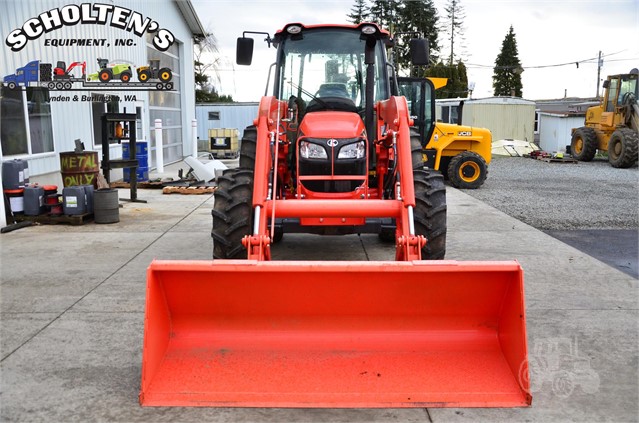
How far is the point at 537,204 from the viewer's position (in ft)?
37.9

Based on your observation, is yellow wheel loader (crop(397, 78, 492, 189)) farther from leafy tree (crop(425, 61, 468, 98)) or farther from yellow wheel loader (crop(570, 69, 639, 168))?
leafy tree (crop(425, 61, 468, 98))

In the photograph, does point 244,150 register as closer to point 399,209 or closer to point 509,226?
point 399,209

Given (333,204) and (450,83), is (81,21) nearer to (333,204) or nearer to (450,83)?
(333,204)

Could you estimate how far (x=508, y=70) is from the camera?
57219 millimetres

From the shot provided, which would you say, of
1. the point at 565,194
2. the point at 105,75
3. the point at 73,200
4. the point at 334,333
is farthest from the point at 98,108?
the point at 334,333

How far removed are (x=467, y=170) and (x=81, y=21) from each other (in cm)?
917

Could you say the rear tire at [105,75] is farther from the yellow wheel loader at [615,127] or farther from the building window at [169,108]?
the yellow wheel loader at [615,127]

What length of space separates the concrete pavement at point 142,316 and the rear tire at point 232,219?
88 cm

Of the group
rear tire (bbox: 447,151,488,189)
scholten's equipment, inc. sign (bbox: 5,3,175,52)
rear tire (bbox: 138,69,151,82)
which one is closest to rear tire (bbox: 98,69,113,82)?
scholten's equipment, inc. sign (bbox: 5,3,175,52)

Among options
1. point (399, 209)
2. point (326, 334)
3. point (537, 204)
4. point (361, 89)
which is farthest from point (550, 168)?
point (326, 334)

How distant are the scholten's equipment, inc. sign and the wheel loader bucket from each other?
296 inches

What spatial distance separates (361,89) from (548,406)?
379 cm

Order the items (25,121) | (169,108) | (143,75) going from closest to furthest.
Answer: (25,121), (143,75), (169,108)

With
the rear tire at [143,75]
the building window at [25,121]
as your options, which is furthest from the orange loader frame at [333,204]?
the rear tire at [143,75]
